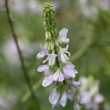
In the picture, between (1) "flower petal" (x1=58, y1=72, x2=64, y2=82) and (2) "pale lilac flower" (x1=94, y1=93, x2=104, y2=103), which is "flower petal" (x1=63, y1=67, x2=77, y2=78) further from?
(2) "pale lilac flower" (x1=94, y1=93, x2=104, y2=103)

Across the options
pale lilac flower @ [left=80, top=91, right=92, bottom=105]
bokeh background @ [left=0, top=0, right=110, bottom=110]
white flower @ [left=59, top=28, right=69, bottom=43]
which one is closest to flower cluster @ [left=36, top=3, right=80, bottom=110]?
white flower @ [left=59, top=28, right=69, bottom=43]

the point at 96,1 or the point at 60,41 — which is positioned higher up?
the point at 96,1

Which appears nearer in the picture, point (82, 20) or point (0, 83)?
point (0, 83)

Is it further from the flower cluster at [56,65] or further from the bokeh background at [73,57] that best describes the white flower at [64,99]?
the bokeh background at [73,57]

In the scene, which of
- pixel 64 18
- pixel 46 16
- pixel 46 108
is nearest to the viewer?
pixel 46 16

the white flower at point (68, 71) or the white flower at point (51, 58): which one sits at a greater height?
the white flower at point (51, 58)

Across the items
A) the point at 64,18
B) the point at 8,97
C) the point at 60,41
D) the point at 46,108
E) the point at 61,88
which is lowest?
the point at 61,88

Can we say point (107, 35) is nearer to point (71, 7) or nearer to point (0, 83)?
point (0, 83)

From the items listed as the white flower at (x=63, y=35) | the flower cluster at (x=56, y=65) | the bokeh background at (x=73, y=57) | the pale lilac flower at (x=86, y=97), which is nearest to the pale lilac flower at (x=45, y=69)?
the flower cluster at (x=56, y=65)

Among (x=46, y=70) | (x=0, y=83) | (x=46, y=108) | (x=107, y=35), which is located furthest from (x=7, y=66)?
(x=46, y=70)
